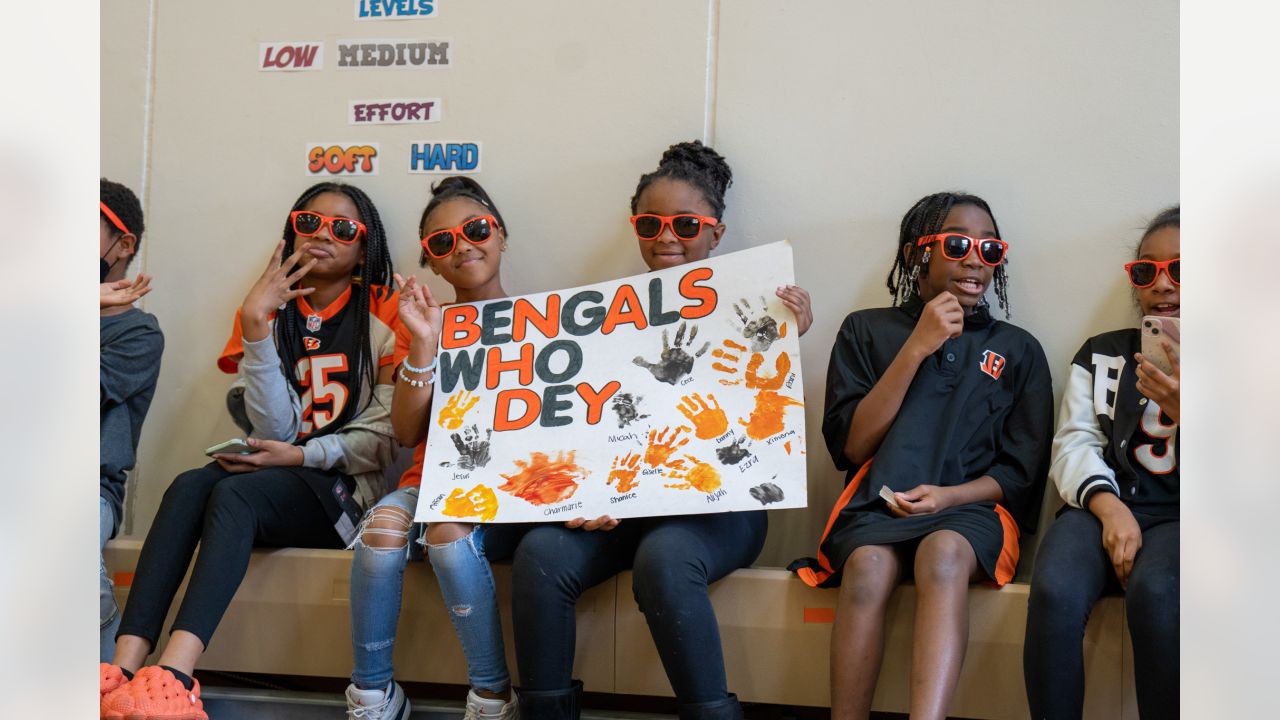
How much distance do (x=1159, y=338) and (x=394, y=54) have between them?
205 cm

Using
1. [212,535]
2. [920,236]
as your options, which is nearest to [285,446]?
[212,535]

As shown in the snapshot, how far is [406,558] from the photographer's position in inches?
84.7

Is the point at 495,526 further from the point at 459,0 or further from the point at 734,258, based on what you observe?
the point at 459,0

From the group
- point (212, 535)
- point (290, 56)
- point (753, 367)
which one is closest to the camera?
point (212, 535)

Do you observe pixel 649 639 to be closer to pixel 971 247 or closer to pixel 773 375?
pixel 773 375

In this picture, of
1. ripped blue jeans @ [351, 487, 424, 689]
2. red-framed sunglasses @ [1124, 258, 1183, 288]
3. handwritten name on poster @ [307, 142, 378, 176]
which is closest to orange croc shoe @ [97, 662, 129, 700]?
ripped blue jeans @ [351, 487, 424, 689]

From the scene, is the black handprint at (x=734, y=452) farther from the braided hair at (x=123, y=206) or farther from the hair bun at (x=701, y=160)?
the braided hair at (x=123, y=206)

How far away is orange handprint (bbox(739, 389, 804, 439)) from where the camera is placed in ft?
7.18

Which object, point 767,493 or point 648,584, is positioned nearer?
point 648,584

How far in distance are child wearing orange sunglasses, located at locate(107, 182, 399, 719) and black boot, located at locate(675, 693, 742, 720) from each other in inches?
34.9

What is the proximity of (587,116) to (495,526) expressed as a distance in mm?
1166

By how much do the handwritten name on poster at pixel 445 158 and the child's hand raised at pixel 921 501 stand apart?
1446 mm
